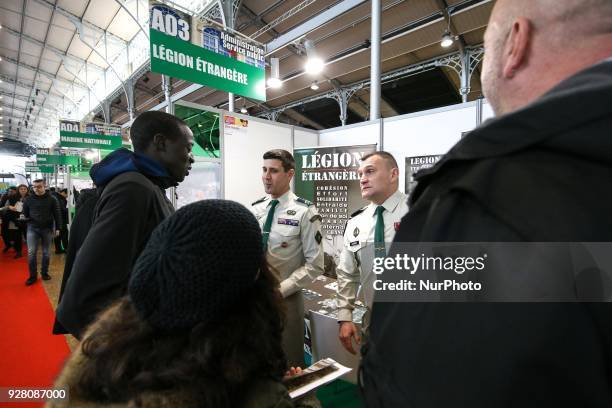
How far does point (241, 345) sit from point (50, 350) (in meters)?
3.76

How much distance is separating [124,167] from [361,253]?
60.8 inches

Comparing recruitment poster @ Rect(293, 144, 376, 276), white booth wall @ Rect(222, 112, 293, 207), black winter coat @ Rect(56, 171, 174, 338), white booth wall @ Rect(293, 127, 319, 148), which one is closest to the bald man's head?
black winter coat @ Rect(56, 171, 174, 338)

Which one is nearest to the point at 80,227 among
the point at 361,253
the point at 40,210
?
the point at 361,253

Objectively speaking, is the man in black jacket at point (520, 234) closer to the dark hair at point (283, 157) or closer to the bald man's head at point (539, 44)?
the bald man's head at point (539, 44)

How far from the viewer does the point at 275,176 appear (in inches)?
96.7

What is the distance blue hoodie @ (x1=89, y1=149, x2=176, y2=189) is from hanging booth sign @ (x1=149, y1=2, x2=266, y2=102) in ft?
4.89

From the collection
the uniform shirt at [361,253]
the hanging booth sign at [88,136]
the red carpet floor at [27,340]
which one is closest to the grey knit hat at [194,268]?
the uniform shirt at [361,253]

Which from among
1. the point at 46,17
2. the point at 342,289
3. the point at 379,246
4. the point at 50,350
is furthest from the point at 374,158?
the point at 46,17

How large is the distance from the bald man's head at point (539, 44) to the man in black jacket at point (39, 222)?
687 centimetres

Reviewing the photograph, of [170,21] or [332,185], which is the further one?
[332,185]

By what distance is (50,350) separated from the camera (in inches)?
119

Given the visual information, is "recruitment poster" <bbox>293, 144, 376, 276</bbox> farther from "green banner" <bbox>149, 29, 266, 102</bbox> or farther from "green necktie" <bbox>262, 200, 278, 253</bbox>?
"green necktie" <bbox>262, 200, 278, 253</bbox>

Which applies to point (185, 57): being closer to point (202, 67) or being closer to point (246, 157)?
point (202, 67)

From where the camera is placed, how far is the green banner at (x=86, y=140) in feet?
24.1
